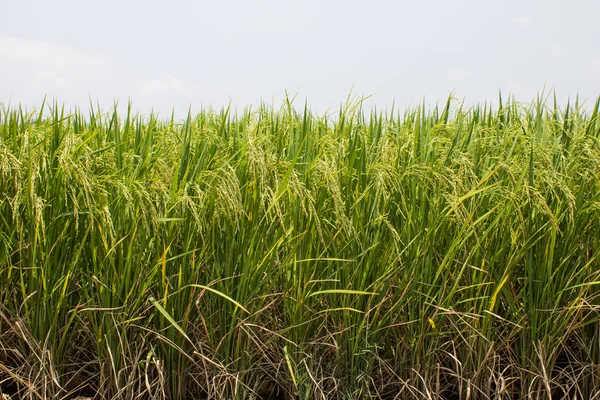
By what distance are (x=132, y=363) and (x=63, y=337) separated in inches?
13.9

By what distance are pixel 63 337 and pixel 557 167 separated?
265 cm

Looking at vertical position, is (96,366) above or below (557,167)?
below

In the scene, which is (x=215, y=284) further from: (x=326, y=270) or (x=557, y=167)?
(x=557, y=167)

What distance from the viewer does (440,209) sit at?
116 inches

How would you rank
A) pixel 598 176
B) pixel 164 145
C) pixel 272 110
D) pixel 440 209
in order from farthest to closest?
1. pixel 272 110
2. pixel 164 145
3. pixel 598 176
4. pixel 440 209

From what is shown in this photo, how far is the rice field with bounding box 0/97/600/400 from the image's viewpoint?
2779 mm

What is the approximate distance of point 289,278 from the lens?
9.15ft

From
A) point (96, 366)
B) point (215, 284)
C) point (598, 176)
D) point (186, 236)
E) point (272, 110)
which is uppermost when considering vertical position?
point (272, 110)

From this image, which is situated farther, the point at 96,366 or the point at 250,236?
the point at 96,366

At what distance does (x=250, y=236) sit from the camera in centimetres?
276

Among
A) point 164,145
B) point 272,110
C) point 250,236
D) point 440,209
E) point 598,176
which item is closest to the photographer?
point 250,236

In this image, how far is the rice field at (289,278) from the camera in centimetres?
278

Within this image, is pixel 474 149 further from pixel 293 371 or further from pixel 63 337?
pixel 63 337

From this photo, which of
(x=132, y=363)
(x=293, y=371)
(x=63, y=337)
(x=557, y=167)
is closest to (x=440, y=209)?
(x=557, y=167)
